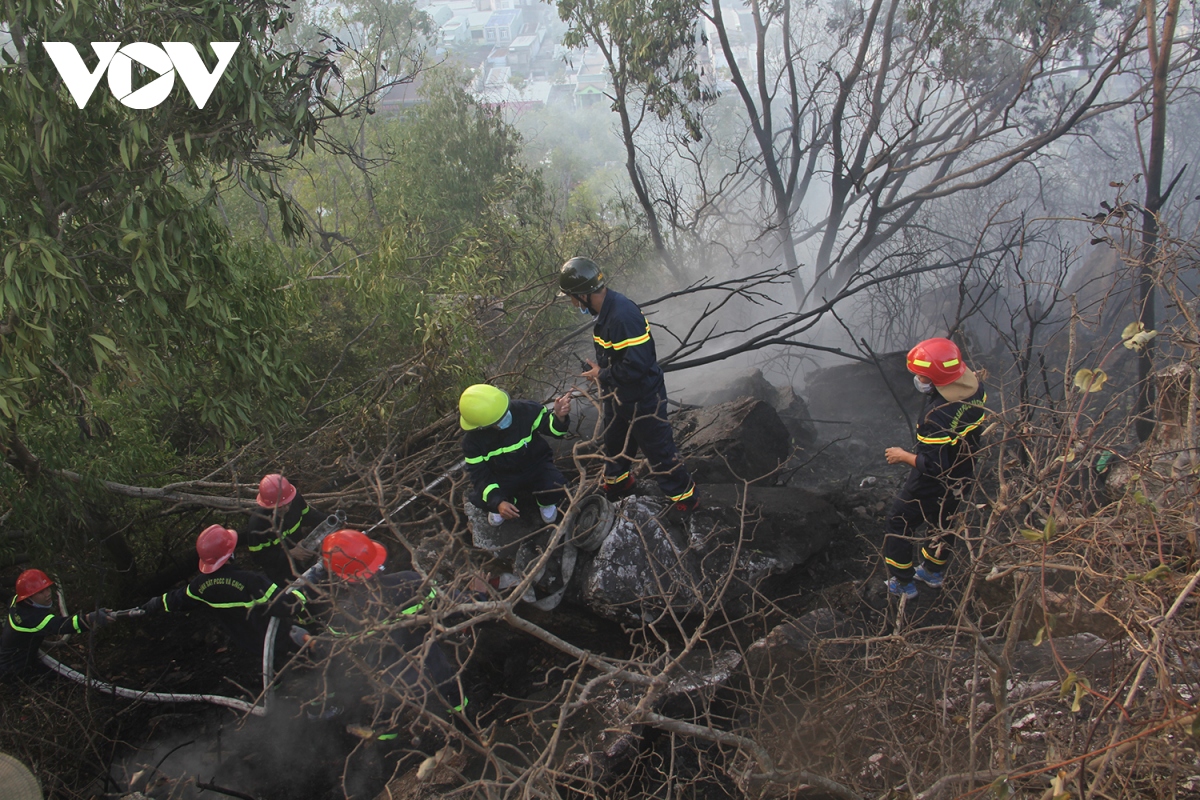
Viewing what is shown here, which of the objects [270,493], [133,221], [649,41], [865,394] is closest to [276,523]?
[270,493]

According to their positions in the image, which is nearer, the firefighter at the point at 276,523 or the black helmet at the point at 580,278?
the firefighter at the point at 276,523

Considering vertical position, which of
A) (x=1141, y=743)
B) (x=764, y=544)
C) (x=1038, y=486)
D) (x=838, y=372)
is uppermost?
(x=1038, y=486)

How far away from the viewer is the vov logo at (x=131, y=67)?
145 inches

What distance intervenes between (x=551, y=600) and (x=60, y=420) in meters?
3.31

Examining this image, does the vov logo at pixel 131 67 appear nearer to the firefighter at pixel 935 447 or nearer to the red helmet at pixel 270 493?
the red helmet at pixel 270 493

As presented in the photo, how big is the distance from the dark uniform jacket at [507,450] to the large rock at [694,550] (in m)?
0.73

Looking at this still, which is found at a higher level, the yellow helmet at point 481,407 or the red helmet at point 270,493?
the yellow helmet at point 481,407

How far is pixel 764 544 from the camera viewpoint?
4.82 meters

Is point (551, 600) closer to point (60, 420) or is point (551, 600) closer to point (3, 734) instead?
point (3, 734)

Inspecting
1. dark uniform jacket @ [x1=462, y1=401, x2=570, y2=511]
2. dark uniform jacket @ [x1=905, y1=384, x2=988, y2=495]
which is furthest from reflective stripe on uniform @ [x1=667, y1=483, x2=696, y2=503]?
dark uniform jacket @ [x1=905, y1=384, x2=988, y2=495]

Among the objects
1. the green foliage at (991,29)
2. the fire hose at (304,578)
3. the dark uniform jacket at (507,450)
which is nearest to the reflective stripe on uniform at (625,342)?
the dark uniform jacket at (507,450)

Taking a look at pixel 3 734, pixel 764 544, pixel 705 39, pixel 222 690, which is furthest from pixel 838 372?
Answer: pixel 3 734

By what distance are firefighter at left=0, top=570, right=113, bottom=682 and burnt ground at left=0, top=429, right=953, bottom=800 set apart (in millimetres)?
227

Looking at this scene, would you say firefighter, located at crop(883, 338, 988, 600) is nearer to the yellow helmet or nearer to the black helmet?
the black helmet
